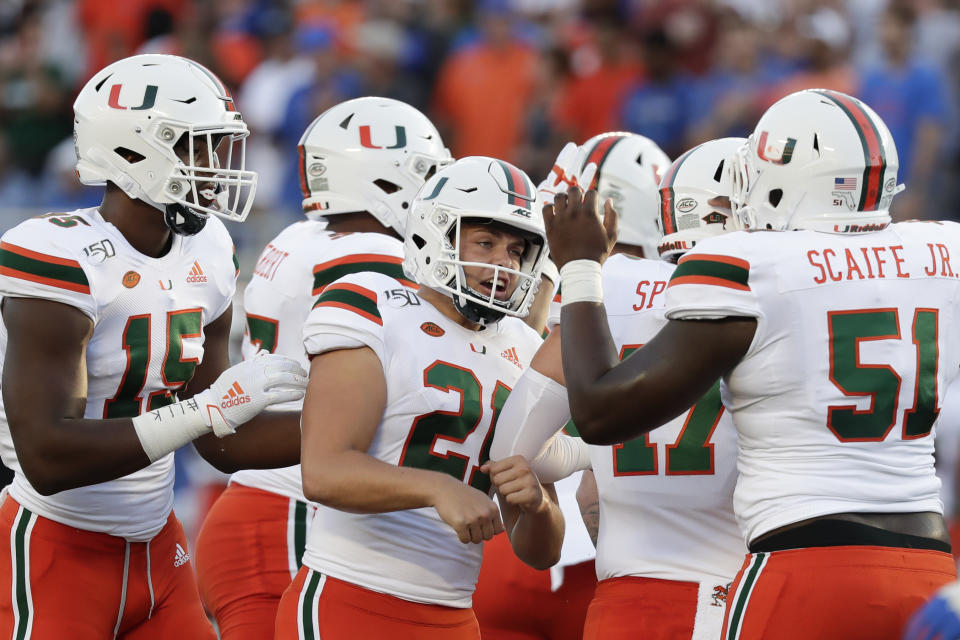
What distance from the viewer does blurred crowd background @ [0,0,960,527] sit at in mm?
8031

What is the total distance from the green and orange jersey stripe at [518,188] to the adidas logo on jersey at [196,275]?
99 centimetres

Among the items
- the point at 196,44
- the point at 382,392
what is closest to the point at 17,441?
the point at 382,392

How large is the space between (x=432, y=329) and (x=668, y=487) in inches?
31.7

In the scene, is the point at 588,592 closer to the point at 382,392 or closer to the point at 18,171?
the point at 382,392

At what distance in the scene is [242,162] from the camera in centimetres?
406

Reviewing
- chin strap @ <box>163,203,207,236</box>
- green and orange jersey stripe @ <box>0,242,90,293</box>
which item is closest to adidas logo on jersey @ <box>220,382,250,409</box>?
green and orange jersey stripe @ <box>0,242,90,293</box>

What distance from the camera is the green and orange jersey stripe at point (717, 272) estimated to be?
9.54 feet

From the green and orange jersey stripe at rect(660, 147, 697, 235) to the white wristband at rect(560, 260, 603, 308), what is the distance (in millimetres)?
Result: 889

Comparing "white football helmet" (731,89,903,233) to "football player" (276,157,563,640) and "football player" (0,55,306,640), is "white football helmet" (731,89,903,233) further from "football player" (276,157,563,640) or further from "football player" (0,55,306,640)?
"football player" (0,55,306,640)

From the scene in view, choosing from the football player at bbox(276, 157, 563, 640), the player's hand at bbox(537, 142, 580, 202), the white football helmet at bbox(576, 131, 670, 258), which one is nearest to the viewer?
the football player at bbox(276, 157, 563, 640)

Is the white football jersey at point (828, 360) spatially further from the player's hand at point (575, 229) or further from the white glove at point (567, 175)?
the white glove at point (567, 175)

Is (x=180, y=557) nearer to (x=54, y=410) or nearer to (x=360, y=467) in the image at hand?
(x=54, y=410)

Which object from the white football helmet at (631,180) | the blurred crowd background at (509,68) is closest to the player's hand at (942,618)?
the white football helmet at (631,180)

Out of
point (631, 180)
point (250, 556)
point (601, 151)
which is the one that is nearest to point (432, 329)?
point (250, 556)
